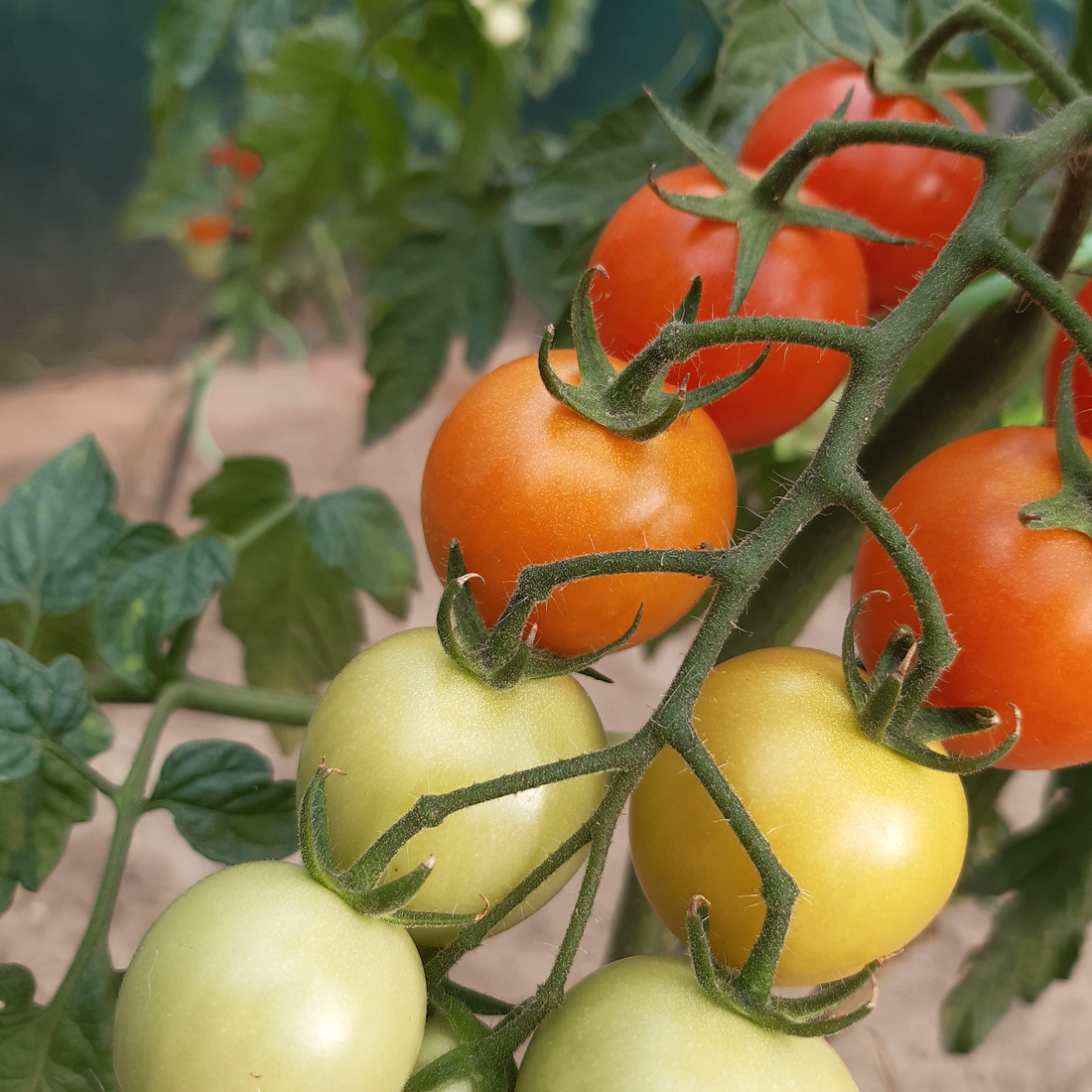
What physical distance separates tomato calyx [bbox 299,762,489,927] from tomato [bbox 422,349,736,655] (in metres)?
0.08

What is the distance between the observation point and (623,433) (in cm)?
29

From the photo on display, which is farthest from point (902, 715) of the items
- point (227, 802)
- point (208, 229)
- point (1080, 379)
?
point (208, 229)

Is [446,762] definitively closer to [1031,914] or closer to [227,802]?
[227,802]

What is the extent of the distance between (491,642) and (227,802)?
0.57ft

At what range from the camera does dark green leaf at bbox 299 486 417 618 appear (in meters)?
0.49

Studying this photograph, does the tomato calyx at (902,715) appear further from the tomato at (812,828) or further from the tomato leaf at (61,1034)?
the tomato leaf at (61,1034)

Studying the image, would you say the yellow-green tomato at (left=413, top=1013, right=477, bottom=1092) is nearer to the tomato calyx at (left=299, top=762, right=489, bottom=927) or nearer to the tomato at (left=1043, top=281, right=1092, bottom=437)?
the tomato calyx at (left=299, top=762, right=489, bottom=927)

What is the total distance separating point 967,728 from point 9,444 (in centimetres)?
123

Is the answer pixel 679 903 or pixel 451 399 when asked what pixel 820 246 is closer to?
pixel 679 903

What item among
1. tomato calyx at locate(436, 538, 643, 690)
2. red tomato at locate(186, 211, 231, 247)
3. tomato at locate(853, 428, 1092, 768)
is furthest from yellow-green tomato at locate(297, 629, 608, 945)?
red tomato at locate(186, 211, 231, 247)

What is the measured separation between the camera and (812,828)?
0.27 meters

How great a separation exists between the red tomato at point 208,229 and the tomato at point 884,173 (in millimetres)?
1327

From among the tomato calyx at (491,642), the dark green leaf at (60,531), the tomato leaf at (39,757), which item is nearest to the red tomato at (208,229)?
the dark green leaf at (60,531)

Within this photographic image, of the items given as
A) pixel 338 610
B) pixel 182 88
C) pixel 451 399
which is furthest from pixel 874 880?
pixel 451 399
